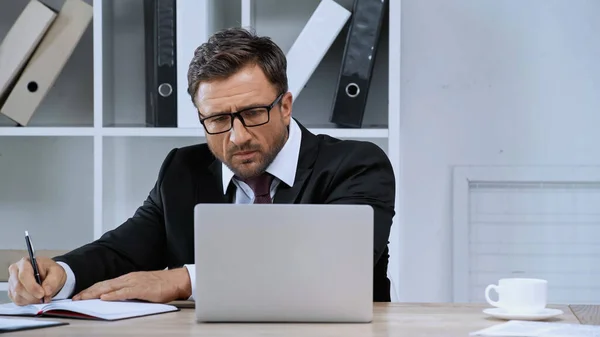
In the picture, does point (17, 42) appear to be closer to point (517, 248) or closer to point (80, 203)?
point (80, 203)

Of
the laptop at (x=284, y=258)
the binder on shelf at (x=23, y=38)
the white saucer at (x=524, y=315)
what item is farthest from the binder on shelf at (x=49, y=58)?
the white saucer at (x=524, y=315)

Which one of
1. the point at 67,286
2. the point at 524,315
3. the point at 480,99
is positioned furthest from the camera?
the point at 480,99

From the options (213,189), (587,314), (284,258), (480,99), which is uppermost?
(480,99)

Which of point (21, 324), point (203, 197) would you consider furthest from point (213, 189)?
point (21, 324)

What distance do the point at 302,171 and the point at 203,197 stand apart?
9.6 inches

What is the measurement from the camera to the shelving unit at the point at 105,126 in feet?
8.89

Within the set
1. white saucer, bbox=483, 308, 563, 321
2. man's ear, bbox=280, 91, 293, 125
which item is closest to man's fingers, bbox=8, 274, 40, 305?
man's ear, bbox=280, 91, 293, 125

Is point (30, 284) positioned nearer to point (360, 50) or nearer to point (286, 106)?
point (286, 106)

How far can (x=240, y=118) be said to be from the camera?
1988 mm

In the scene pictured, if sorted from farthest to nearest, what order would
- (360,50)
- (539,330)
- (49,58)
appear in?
(49,58) → (360,50) → (539,330)

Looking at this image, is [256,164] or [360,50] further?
[360,50]

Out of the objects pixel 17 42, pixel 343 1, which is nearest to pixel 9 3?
pixel 17 42

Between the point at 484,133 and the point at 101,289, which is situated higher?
the point at 484,133

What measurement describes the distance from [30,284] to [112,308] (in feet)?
0.72
